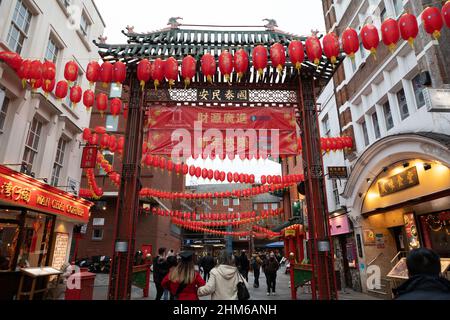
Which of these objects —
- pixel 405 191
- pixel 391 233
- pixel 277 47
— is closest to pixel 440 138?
pixel 405 191

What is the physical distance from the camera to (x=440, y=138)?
304 inches

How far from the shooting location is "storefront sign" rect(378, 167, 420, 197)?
9748mm

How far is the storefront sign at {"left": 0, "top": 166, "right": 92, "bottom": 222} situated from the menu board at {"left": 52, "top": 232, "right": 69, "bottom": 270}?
954 millimetres

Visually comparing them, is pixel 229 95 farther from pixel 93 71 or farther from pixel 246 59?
pixel 93 71

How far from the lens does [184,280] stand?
14.6 ft

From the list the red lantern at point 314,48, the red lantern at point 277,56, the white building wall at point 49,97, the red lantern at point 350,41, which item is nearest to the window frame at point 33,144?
the white building wall at point 49,97

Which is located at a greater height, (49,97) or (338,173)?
(49,97)

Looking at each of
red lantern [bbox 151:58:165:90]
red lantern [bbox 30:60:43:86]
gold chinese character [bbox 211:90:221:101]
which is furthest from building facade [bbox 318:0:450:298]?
red lantern [bbox 30:60:43:86]

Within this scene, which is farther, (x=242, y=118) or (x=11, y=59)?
(x=242, y=118)

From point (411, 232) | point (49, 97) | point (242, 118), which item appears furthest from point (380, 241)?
point (49, 97)

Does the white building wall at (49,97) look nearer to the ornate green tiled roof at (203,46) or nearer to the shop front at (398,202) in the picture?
the ornate green tiled roof at (203,46)

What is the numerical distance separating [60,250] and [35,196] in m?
3.89

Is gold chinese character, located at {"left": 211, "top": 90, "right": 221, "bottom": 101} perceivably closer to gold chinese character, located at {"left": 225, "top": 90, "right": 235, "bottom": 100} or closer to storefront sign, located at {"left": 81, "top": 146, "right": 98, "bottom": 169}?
gold chinese character, located at {"left": 225, "top": 90, "right": 235, "bottom": 100}
